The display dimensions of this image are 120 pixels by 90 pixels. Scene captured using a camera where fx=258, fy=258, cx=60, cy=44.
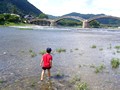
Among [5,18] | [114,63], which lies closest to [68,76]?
[114,63]

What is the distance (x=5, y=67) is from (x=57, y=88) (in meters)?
6.40

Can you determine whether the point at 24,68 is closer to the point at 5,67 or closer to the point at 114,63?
the point at 5,67

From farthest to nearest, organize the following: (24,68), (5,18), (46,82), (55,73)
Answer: (5,18), (24,68), (55,73), (46,82)

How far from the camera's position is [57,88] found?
14852 mm

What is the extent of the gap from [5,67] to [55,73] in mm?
4036

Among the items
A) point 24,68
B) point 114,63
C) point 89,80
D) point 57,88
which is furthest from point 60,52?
point 57,88

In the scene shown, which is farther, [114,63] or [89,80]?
[114,63]

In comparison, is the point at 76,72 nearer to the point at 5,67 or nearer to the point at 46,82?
the point at 46,82

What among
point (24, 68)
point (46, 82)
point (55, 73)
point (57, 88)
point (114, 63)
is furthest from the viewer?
point (114, 63)

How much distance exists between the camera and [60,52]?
102 feet

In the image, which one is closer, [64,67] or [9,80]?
[9,80]

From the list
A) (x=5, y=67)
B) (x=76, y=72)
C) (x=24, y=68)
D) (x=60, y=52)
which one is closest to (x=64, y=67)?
(x=76, y=72)

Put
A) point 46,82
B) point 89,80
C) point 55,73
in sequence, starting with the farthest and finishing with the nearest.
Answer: point 55,73 → point 89,80 → point 46,82

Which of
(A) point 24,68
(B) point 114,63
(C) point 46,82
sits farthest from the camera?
(B) point 114,63
